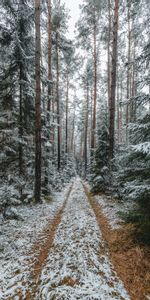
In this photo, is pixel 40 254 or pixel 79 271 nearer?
pixel 79 271

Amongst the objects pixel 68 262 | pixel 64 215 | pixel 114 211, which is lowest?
pixel 64 215

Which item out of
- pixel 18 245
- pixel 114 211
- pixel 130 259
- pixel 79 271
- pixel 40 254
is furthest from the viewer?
pixel 114 211

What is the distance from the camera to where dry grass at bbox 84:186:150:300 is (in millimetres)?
3329

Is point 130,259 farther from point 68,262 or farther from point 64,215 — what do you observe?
point 64,215

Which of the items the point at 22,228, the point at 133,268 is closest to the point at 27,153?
the point at 22,228

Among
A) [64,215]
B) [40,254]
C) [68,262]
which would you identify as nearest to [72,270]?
[68,262]

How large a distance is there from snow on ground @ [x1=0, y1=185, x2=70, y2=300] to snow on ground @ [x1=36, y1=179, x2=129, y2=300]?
471 millimetres

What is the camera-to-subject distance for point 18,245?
15.9ft

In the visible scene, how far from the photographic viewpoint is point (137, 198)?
15.7 feet

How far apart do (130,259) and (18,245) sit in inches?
104

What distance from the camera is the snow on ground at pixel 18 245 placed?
137 inches

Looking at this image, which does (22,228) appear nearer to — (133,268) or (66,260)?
(66,260)

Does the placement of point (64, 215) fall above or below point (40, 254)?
below

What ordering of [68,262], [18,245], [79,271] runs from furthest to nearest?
[18,245] → [68,262] → [79,271]
